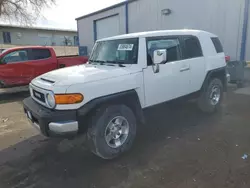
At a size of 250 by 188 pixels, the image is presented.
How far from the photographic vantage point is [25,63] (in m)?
7.83

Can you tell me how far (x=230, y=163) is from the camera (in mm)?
2984

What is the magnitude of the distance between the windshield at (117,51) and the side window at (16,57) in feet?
15.2

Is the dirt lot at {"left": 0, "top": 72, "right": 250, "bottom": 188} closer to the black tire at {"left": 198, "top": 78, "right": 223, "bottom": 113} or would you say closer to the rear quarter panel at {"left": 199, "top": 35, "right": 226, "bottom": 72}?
the black tire at {"left": 198, "top": 78, "right": 223, "bottom": 113}

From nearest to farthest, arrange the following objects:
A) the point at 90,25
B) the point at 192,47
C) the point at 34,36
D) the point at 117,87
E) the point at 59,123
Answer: the point at 59,123 < the point at 117,87 < the point at 192,47 < the point at 90,25 < the point at 34,36

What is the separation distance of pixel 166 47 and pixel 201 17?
266 inches

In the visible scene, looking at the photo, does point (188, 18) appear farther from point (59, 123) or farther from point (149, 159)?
point (59, 123)

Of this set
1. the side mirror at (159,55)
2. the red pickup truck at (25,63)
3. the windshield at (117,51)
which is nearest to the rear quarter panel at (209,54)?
the side mirror at (159,55)

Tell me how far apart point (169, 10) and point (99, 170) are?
32.4 ft

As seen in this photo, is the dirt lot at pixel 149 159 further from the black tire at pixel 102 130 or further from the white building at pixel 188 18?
the white building at pixel 188 18

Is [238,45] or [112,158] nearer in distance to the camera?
[112,158]

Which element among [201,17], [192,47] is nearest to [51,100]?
[192,47]

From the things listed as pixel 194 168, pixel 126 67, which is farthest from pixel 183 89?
pixel 194 168

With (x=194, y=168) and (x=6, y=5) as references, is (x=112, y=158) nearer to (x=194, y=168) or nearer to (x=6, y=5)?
(x=194, y=168)

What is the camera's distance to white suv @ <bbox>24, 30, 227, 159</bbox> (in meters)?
2.85
